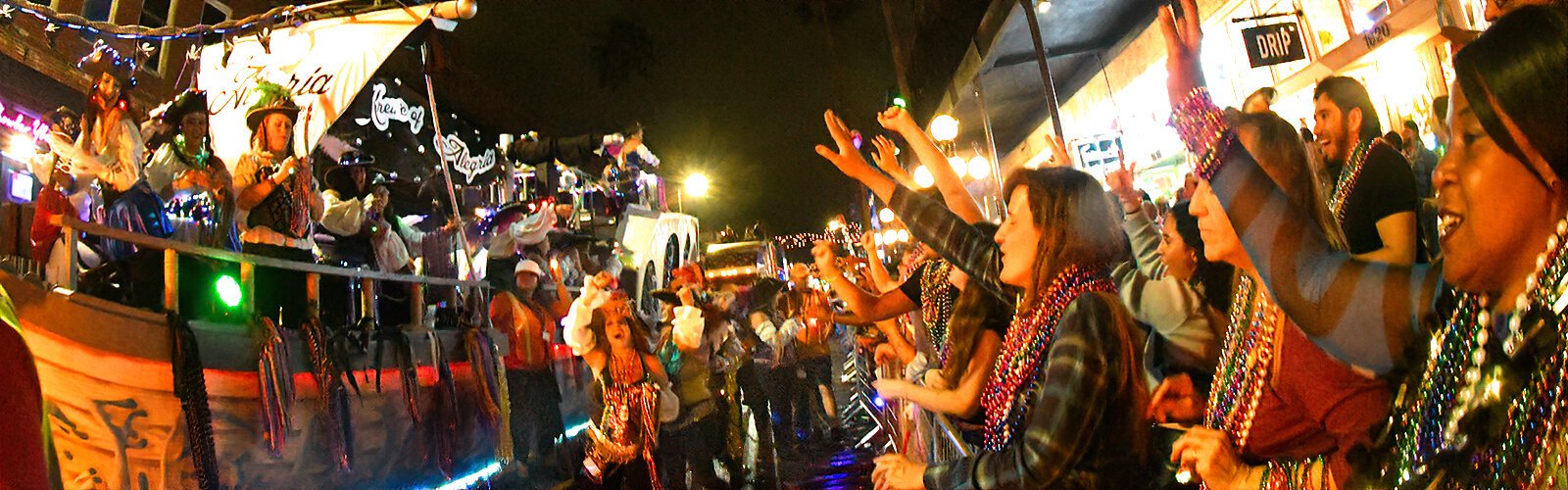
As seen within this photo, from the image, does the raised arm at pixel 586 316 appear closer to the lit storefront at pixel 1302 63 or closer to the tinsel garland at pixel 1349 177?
the lit storefront at pixel 1302 63

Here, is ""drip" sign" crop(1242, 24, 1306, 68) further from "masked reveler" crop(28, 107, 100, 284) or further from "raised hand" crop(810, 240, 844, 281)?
"masked reveler" crop(28, 107, 100, 284)

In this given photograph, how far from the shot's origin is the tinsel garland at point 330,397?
652 centimetres

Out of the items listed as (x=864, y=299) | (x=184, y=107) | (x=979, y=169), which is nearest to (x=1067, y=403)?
(x=864, y=299)

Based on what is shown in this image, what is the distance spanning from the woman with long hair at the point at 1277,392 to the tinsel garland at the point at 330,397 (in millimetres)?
6403

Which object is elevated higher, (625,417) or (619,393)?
(619,393)

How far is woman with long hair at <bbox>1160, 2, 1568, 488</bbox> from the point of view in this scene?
3.80 ft

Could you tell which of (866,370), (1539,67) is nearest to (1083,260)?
(1539,67)

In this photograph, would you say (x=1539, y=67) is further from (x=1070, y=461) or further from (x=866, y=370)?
(x=866, y=370)

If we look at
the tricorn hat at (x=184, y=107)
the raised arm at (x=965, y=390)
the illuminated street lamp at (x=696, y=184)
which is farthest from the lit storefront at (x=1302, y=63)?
the illuminated street lamp at (x=696, y=184)

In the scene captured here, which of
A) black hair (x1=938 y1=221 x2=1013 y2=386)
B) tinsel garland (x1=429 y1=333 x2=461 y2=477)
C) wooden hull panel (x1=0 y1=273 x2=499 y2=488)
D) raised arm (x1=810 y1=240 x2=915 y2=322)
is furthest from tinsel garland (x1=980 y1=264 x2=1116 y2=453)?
tinsel garland (x1=429 y1=333 x2=461 y2=477)

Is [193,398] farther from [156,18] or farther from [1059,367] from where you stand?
[156,18]

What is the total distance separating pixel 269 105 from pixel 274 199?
763mm

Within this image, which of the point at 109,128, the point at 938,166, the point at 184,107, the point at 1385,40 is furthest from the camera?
the point at 184,107

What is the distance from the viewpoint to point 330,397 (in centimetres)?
662
